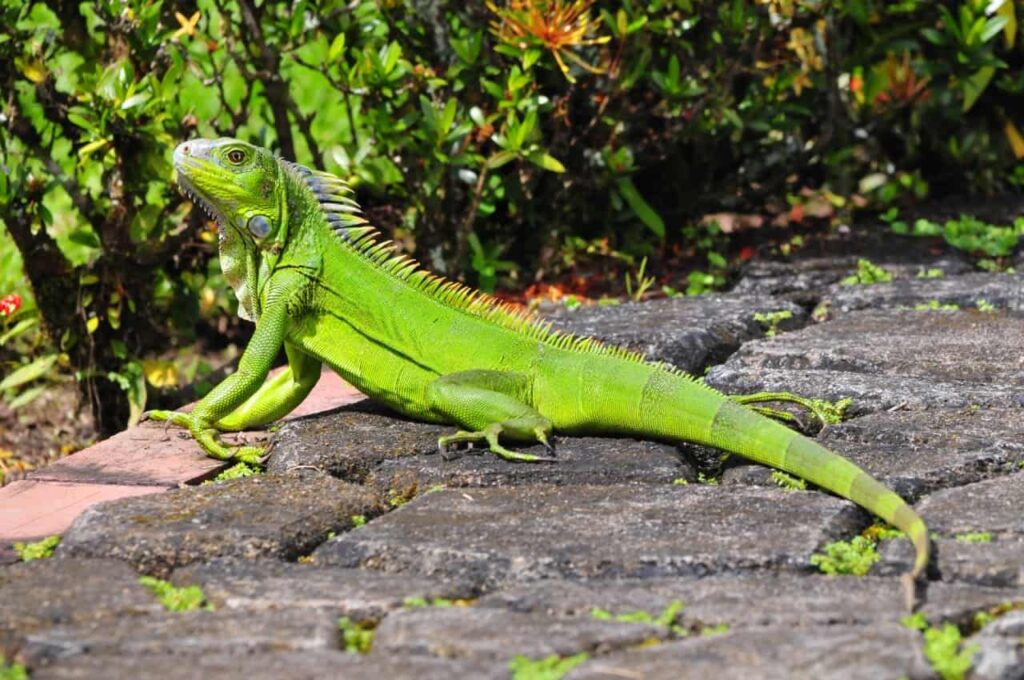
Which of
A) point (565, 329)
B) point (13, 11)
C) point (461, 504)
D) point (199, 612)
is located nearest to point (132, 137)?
point (13, 11)

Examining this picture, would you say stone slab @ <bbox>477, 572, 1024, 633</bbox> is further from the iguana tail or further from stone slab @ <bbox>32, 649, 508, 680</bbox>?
stone slab @ <bbox>32, 649, 508, 680</bbox>

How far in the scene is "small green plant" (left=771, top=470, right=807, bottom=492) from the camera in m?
3.77

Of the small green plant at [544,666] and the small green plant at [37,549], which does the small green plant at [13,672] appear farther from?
the small green plant at [544,666]

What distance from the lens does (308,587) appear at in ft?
10.3

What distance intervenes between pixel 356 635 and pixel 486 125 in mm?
3946

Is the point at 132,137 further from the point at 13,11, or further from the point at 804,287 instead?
the point at 804,287

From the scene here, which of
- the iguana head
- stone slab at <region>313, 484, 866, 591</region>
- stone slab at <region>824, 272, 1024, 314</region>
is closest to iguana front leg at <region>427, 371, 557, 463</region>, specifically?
stone slab at <region>313, 484, 866, 591</region>

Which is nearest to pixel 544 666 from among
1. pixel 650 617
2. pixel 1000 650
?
pixel 650 617

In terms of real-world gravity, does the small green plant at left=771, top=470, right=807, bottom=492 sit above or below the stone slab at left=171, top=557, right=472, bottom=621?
below

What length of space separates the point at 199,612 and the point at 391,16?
4.18 m

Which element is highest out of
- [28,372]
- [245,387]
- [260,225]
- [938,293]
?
[260,225]

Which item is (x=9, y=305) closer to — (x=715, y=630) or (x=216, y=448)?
(x=216, y=448)

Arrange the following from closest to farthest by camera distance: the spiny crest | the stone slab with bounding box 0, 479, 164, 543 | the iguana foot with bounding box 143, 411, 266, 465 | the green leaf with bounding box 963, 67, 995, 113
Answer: the stone slab with bounding box 0, 479, 164, 543, the iguana foot with bounding box 143, 411, 266, 465, the spiny crest, the green leaf with bounding box 963, 67, 995, 113

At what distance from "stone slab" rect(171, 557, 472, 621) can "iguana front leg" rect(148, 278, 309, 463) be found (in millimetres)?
1110
